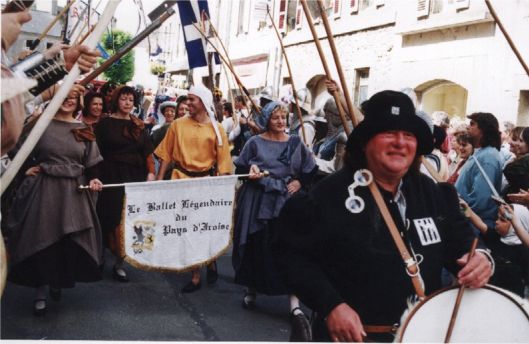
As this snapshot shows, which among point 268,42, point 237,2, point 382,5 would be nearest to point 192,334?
point 382,5

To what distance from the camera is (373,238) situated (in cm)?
226

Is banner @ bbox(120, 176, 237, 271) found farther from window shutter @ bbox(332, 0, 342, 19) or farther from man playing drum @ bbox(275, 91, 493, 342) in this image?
window shutter @ bbox(332, 0, 342, 19)

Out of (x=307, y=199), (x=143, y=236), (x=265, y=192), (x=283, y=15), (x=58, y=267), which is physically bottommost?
(x=58, y=267)

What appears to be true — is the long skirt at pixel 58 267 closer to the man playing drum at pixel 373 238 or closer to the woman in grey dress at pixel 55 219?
the woman in grey dress at pixel 55 219

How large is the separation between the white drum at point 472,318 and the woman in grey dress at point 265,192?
2.87 meters

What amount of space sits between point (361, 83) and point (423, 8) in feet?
8.58

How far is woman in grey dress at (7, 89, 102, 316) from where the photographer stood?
4.41m

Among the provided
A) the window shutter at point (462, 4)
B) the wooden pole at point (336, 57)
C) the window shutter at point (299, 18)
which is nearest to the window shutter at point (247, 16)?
the window shutter at point (299, 18)

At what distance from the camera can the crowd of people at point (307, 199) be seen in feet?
7.40

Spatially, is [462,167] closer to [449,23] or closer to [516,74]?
[516,74]

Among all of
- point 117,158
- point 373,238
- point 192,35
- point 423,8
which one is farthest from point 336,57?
point 423,8

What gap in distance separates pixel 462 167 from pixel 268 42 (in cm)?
1496

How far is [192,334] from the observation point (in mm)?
4301

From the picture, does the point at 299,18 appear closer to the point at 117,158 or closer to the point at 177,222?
the point at 117,158
